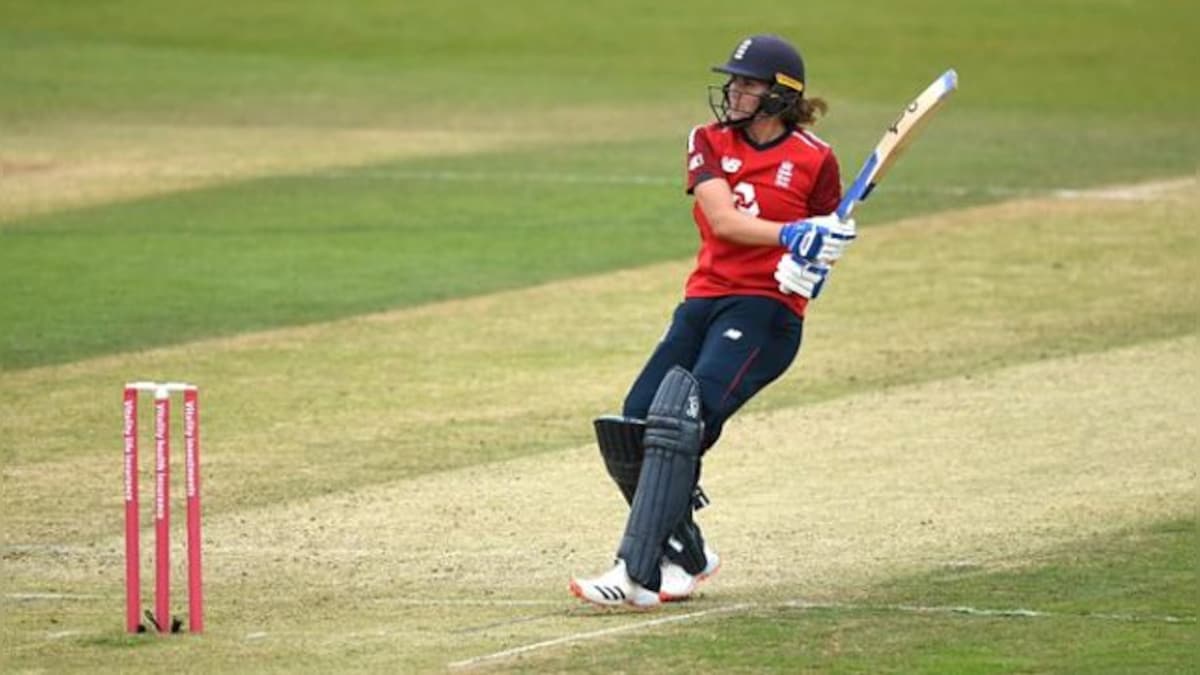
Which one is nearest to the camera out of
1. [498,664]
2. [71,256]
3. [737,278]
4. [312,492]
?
[498,664]

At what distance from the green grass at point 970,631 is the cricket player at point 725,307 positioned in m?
0.46

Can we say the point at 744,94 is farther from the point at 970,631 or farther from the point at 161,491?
the point at 161,491

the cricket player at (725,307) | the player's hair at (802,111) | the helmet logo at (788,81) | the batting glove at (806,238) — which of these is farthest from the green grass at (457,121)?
the batting glove at (806,238)

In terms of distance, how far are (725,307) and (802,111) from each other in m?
0.83

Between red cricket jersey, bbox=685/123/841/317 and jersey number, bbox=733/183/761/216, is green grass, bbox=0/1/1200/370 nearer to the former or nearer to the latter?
red cricket jersey, bbox=685/123/841/317

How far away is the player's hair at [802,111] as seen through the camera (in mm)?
10703

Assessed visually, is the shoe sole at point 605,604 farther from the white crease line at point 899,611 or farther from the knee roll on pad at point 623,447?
the knee roll on pad at point 623,447

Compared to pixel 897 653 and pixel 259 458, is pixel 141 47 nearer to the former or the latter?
pixel 259 458

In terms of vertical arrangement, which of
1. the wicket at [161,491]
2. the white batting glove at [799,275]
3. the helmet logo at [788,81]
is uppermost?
the helmet logo at [788,81]

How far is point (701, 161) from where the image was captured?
420 inches

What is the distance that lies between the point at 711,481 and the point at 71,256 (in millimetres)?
9808

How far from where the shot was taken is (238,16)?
42531 mm

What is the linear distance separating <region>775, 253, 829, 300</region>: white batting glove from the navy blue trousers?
0.24 metres

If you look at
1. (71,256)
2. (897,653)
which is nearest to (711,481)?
(897,653)
